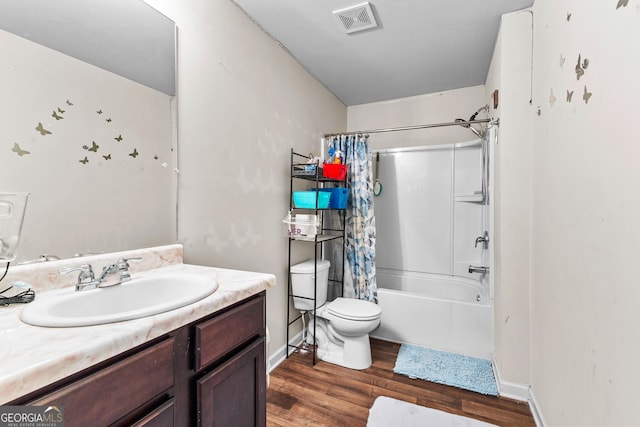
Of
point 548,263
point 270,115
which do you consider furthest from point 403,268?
point 270,115

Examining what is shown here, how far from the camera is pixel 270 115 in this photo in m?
2.11

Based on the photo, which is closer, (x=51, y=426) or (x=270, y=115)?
(x=51, y=426)

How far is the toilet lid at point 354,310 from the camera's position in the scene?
6.99 feet

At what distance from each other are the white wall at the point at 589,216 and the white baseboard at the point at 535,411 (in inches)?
2.5

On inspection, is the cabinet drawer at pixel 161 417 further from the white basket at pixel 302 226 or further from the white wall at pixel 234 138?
the white basket at pixel 302 226

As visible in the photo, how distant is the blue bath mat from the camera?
1.94 metres

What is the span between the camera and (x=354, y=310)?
7.22 ft

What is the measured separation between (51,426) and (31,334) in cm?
22

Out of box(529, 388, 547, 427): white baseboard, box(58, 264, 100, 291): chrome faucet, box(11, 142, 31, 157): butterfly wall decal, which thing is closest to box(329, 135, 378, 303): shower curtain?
box(529, 388, 547, 427): white baseboard

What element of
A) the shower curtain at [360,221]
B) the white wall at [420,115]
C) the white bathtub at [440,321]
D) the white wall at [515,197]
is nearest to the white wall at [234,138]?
the shower curtain at [360,221]

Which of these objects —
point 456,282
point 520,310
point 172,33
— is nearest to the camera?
point 172,33

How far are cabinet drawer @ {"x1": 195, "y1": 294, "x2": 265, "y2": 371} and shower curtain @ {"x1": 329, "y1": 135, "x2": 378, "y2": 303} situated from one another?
1619 mm

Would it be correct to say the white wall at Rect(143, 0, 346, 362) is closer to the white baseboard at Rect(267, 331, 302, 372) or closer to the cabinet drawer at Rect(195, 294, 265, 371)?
the white baseboard at Rect(267, 331, 302, 372)

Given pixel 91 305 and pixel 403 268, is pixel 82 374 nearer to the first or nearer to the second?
pixel 91 305
